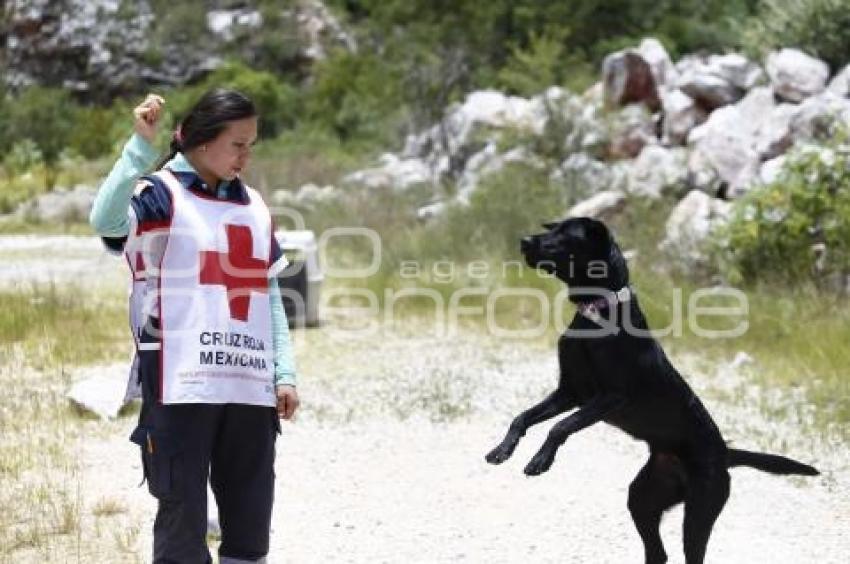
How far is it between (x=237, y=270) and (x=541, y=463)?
0.90 metres

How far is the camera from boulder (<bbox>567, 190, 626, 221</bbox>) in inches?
473

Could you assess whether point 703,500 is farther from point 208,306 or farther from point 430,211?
point 430,211

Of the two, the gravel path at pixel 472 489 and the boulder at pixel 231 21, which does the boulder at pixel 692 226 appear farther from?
the boulder at pixel 231 21

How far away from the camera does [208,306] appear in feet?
9.61

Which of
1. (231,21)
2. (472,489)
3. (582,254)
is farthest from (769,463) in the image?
(231,21)

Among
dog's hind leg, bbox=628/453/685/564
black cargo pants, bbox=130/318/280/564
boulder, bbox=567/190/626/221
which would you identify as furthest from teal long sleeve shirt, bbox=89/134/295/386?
boulder, bbox=567/190/626/221

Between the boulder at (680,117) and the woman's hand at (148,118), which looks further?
the boulder at (680,117)

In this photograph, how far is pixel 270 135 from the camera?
95.5 ft

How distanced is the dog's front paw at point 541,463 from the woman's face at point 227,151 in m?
1.02

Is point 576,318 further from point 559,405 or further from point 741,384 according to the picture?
point 741,384

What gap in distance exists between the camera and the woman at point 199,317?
9.55ft

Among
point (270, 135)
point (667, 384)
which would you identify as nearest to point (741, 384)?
point (667, 384)

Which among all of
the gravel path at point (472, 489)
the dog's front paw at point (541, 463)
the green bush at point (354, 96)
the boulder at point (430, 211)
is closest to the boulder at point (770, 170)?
the gravel path at point (472, 489)

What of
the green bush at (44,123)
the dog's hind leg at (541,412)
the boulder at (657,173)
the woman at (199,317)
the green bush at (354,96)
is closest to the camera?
the woman at (199,317)
